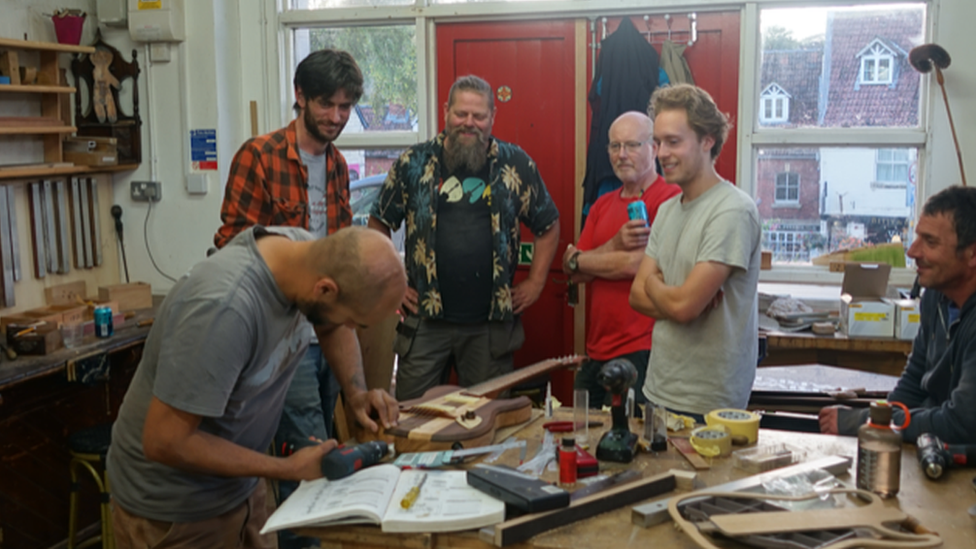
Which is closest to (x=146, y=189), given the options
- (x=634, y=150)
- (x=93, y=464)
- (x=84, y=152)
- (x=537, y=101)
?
(x=84, y=152)

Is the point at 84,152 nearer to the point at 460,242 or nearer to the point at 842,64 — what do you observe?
the point at 460,242

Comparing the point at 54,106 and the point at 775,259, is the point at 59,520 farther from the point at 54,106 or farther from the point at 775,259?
the point at 775,259

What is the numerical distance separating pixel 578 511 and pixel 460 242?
1.93 m

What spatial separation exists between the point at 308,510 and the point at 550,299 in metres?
2.92

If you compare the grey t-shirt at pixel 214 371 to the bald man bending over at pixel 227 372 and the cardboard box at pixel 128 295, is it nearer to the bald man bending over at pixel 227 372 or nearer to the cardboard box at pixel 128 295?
the bald man bending over at pixel 227 372

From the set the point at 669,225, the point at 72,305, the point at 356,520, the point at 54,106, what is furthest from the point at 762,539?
the point at 54,106

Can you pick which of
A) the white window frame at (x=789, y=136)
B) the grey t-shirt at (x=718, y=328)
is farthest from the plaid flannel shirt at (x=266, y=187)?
the white window frame at (x=789, y=136)

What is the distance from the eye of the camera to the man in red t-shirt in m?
3.25

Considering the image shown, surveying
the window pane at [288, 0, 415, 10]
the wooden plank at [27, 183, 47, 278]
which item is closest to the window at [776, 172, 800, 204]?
the window pane at [288, 0, 415, 10]

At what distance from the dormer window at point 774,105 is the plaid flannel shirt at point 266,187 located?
7.80 feet

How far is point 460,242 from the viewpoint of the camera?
3.52m

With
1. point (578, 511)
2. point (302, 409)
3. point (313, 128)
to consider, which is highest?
point (313, 128)

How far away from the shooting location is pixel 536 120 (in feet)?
14.6

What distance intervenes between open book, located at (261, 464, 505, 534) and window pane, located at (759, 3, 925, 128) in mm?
3160
